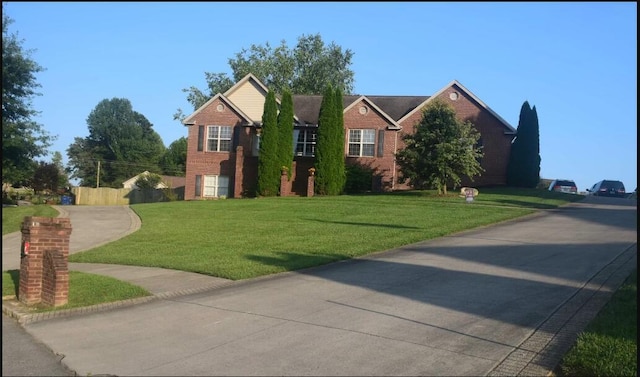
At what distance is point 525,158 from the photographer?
36688mm

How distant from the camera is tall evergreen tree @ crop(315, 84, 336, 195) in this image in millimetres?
34250

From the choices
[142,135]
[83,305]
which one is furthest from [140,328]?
[142,135]

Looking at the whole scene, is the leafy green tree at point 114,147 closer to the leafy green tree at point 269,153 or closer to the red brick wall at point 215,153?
the red brick wall at point 215,153

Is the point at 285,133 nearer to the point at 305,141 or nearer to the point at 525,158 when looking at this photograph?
the point at 305,141

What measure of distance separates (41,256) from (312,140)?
94.6 ft

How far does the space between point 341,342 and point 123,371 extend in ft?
8.11

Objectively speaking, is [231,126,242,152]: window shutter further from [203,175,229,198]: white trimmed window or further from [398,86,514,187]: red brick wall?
[398,86,514,187]: red brick wall

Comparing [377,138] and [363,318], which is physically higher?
[377,138]

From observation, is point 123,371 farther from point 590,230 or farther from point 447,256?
point 590,230

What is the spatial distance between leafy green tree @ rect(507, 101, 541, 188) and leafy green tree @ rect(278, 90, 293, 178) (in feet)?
45.3

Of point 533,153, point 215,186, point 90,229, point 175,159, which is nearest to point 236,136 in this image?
point 215,186

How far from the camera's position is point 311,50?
6112 cm

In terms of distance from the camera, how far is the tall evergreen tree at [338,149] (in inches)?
1359

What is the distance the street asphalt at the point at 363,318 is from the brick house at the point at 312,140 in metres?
23.3
